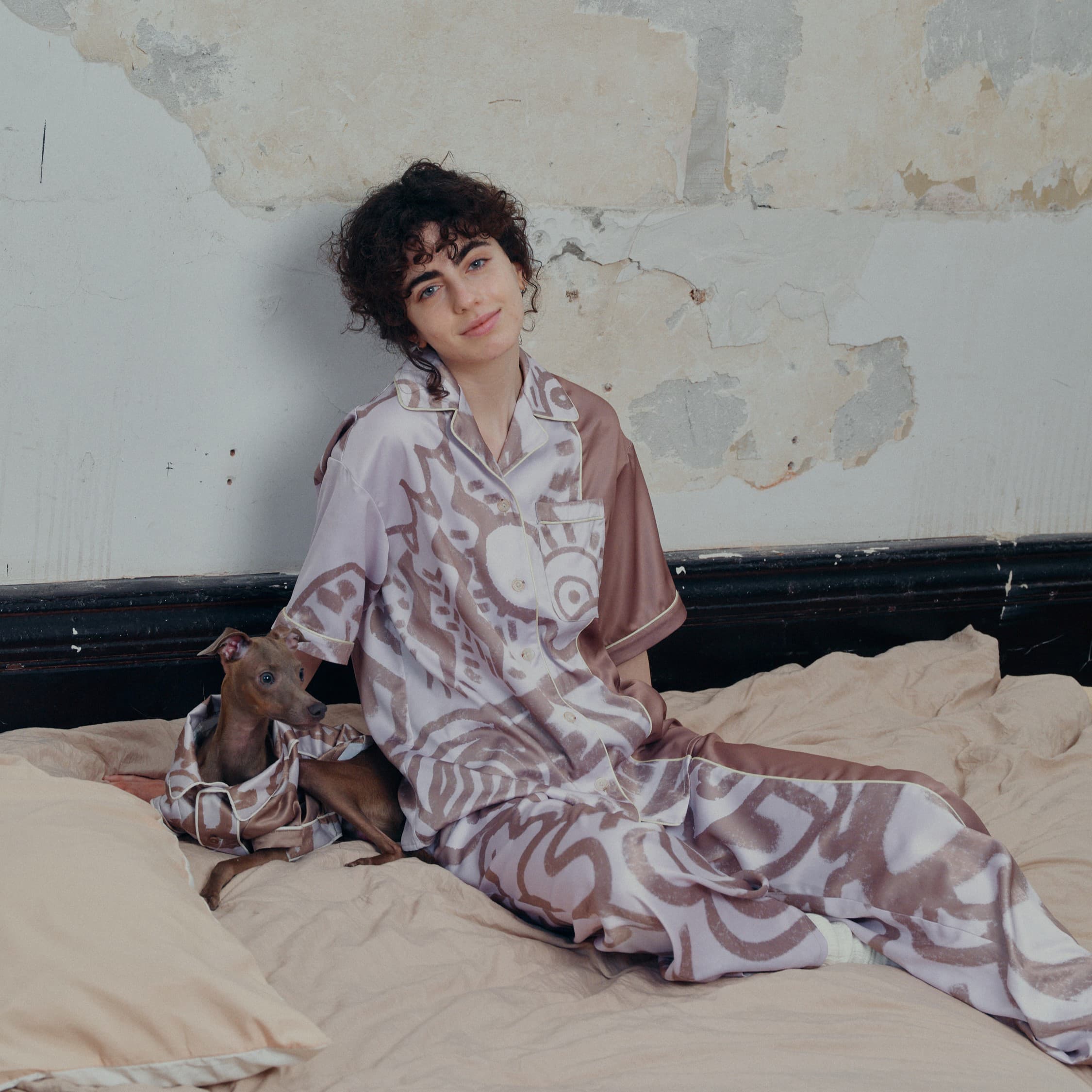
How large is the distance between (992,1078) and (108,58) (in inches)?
92.9

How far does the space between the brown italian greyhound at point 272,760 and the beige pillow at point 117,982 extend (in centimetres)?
40

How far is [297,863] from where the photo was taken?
78.2 inches

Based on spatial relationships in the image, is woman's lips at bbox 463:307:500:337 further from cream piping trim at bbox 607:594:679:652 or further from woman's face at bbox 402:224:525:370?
cream piping trim at bbox 607:594:679:652

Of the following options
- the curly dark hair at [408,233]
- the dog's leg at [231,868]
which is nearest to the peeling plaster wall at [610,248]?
the curly dark hair at [408,233]

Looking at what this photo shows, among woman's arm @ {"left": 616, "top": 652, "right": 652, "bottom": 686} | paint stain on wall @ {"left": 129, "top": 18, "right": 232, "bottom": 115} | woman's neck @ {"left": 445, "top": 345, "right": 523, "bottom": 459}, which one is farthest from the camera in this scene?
woman's arm @ {"left": 616, "top": 652, "right": 652, "bottom": 686}

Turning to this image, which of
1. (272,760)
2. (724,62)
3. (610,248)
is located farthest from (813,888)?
(724,62)

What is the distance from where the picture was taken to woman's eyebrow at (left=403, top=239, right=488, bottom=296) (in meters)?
2.11

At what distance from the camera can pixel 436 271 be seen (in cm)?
211

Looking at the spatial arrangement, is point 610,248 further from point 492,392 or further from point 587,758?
point 587,758

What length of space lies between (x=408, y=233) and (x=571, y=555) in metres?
0.68

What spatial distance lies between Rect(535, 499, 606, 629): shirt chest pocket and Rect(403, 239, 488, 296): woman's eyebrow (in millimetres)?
473

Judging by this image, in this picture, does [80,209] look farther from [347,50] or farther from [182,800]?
[182,800]

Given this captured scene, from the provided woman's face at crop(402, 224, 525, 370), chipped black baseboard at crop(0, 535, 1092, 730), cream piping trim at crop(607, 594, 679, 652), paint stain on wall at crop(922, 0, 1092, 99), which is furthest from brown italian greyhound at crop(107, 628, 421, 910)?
paint stain on wall at crop(922, 0, 1092, 99)

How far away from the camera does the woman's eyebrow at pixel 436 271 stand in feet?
6.91
